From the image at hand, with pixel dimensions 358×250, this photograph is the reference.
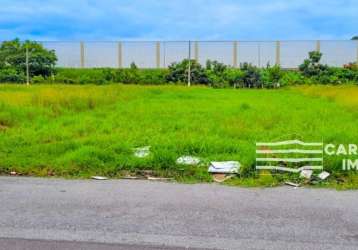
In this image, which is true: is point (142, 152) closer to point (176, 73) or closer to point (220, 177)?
point (220, 177)

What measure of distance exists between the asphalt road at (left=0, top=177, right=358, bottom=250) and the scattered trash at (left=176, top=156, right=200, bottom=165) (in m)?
0.66

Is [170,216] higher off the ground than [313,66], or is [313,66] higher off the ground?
[313,66]

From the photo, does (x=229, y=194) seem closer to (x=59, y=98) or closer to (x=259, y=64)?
(x=59, y=98)

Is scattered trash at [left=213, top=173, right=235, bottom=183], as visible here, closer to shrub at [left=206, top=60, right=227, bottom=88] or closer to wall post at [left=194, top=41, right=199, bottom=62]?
shrub at [left=206, top=60, right=227, bottom=88]

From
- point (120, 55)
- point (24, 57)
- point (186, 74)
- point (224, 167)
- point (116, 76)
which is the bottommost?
point (224, 167)

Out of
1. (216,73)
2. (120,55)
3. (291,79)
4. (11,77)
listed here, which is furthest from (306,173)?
(120,55)

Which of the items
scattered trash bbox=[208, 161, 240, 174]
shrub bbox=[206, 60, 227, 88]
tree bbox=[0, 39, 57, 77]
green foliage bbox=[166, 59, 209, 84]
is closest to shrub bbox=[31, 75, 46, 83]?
tree bbox=[0, 39, 57, 77]

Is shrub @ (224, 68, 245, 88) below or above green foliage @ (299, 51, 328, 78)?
below

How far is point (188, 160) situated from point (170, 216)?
177cm

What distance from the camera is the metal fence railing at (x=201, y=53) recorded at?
33.4 metres

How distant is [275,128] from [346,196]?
3595 millimetres

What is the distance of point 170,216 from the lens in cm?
336

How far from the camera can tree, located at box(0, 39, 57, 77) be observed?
3083cm

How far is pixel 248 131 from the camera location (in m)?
6.98
